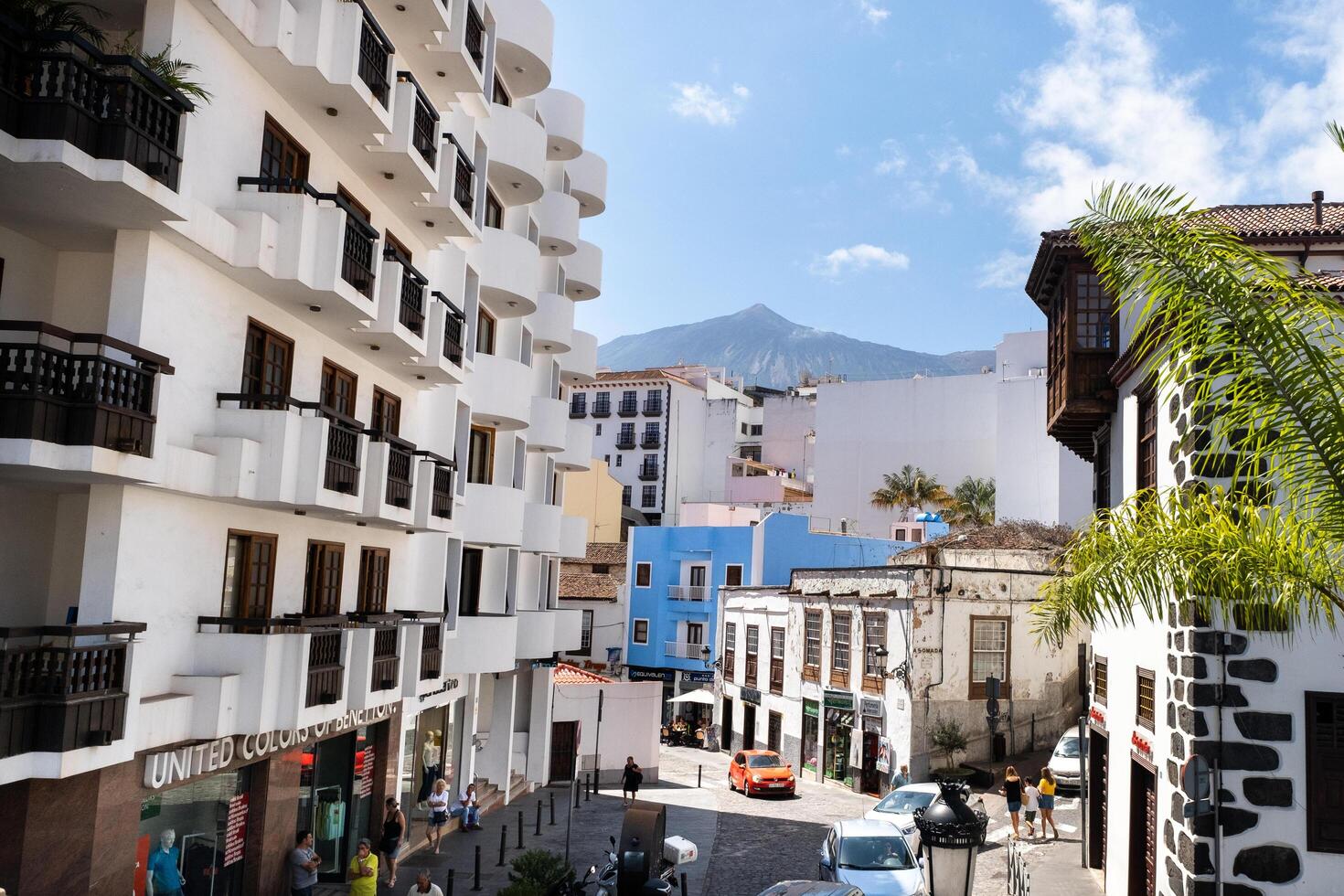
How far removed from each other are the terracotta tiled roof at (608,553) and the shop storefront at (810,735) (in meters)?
22.1

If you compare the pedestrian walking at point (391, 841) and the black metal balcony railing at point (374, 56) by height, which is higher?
the black metal balcony railing at point (374, 56)

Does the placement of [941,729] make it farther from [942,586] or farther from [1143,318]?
[1143,318]

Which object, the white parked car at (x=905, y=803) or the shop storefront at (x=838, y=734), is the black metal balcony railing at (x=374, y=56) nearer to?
the white parked car at (x=905, y=803)

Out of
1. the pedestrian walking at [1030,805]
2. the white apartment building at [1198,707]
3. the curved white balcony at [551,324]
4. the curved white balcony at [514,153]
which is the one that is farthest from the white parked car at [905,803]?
the curved white balcony at [514,153]

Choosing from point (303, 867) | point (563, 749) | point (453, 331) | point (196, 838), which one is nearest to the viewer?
point (196, 838)

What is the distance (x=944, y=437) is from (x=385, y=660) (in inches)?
2262

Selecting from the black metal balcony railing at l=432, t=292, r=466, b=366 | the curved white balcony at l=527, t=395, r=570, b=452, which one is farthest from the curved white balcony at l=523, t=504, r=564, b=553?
the black metal balcony railing at l=432, t=292, r=466, b=366

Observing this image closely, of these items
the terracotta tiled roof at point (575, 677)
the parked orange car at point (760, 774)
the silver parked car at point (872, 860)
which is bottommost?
the parked orange car at point (760, 774)

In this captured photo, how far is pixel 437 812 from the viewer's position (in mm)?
23391

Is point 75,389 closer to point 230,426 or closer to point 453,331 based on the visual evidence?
point 230,426

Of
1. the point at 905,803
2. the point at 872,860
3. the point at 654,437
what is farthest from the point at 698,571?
the point at 872,860

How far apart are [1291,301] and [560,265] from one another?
994 inches

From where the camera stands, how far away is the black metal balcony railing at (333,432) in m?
14.6

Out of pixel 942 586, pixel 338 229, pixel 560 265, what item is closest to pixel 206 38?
pixel 338 229
